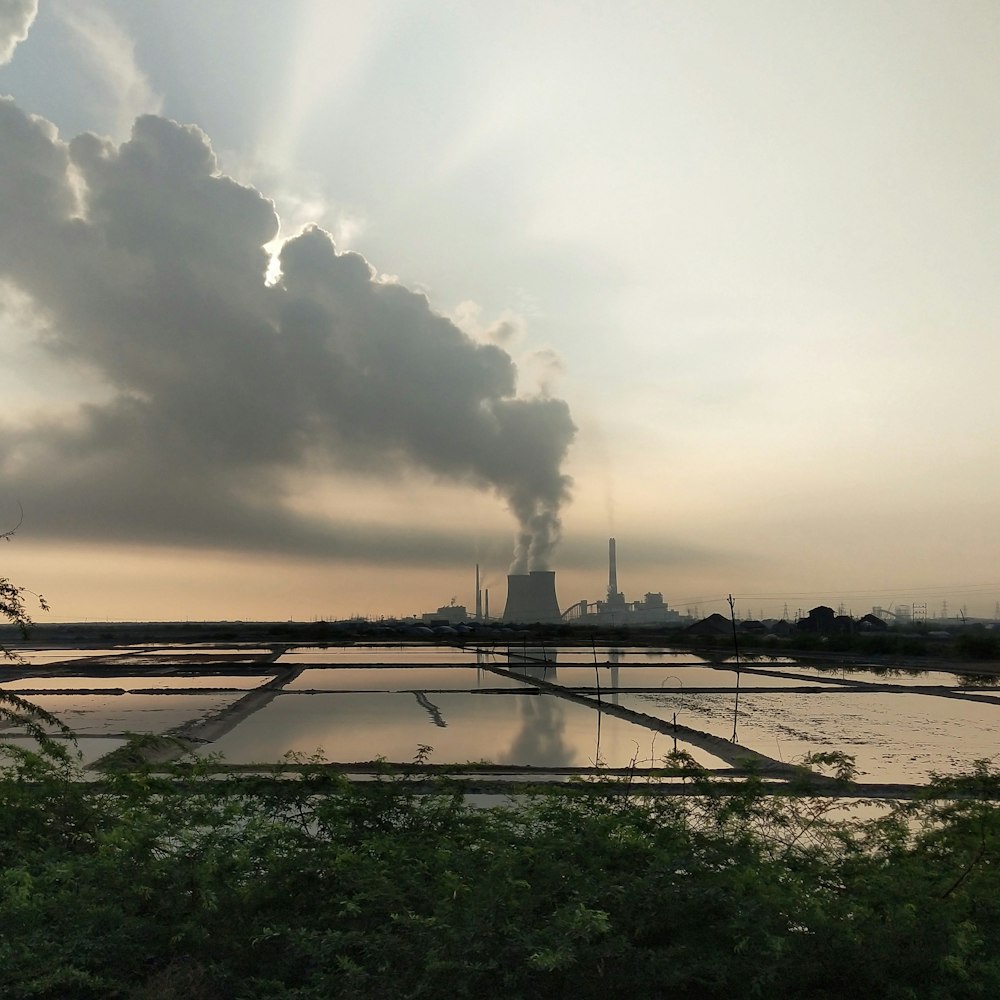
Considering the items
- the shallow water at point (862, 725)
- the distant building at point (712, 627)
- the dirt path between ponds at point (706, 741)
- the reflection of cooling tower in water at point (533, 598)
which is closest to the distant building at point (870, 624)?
the distant building at point (712, 627)

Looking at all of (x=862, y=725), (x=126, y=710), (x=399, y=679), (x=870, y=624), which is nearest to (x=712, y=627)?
(x=870, y=624)

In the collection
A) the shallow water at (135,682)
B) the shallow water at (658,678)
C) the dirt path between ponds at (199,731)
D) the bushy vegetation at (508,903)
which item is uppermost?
the bushy vegetation at (508,903)

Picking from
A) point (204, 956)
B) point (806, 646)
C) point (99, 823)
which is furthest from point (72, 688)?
point (806, 646)

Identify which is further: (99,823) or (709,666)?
(709,666)

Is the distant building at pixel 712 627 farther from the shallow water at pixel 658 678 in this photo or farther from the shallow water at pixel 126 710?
the shallow water at pixel 126 710

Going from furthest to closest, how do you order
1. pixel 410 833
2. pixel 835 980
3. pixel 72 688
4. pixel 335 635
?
pixel 335 635, pixel 72 688, pixel 410 833, pixel 835 980

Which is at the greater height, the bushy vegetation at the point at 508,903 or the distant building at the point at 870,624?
the bushy vegetation at the point at 508,903

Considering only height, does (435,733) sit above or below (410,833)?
below

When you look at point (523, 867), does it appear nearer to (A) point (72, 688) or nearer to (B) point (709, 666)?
(A) point (72, 688)
